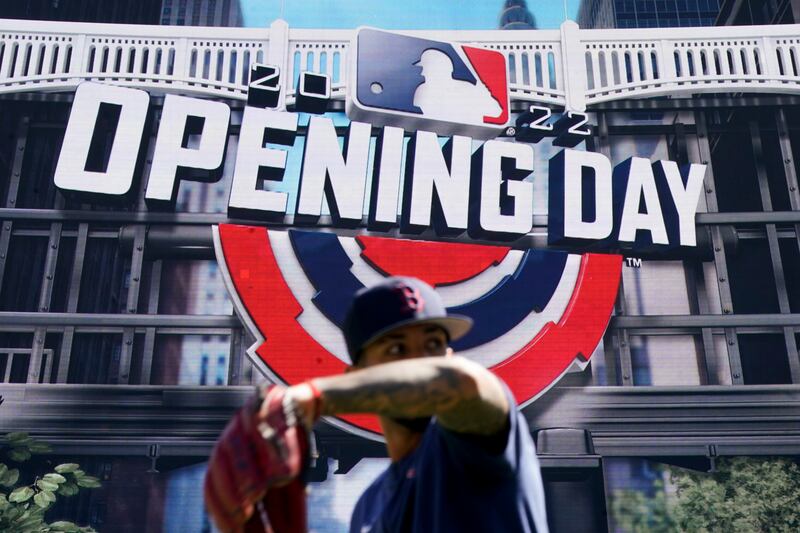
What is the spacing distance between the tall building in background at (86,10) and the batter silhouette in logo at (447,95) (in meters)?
4.54

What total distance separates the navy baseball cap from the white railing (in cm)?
866

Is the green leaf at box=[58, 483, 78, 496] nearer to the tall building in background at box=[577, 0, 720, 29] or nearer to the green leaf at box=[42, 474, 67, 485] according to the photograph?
the green leaf at box=[42, 474, 67, 485]

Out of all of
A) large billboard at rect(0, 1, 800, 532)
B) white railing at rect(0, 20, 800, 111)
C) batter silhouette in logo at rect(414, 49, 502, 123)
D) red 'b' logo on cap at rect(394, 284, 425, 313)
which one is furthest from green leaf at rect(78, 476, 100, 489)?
red 'b' logo on cap at rect(394, 284, 425, 313)

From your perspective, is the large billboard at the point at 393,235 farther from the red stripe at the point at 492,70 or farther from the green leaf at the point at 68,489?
the green leaf at the point at 68,489

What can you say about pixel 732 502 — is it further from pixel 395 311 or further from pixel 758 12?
pixel 395 311

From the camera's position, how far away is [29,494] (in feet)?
22.6

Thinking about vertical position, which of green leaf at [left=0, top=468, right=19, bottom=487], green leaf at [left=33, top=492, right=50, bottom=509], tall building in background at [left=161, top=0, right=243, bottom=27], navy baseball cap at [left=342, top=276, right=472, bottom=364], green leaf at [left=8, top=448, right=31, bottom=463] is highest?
tall building in background at [left=161, top=0, right=243, bottom=27]

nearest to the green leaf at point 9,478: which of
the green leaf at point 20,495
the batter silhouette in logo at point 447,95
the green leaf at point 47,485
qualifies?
the green leaf at point 20,495

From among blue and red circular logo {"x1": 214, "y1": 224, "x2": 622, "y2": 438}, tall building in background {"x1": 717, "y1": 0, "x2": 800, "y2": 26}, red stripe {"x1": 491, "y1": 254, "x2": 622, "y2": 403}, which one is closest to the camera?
blue and red circular logo {"x1": 214, "y1": 224, "x2": 622, "y2": 438}

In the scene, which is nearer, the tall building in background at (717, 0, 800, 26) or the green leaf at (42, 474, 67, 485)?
the green leaf at (42, 474, 67, 485)

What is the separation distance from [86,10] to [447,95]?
5.42 m

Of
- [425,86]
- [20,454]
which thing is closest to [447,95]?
[425,86]

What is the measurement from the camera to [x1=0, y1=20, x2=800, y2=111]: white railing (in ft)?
32.1

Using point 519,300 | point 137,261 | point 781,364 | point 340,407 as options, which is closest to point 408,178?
point 519,300
